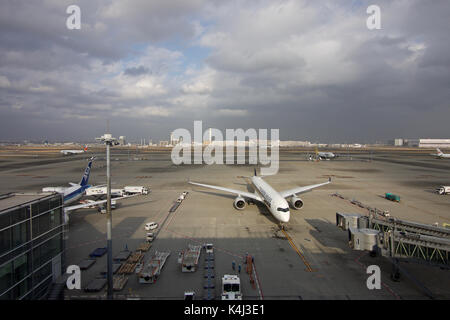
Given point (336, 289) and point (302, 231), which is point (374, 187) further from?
point (336, 289)

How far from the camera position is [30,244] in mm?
15109

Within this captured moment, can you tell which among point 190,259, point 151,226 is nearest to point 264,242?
point 190,259

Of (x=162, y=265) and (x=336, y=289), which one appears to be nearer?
(x=336, y=289)

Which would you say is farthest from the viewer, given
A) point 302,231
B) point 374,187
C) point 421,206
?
point 374,187

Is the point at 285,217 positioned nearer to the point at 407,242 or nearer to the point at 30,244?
the point at 407,242

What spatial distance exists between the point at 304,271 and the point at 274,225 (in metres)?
10.3

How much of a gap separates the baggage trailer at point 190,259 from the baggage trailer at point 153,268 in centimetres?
168

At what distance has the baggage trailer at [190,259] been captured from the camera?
19125 mm

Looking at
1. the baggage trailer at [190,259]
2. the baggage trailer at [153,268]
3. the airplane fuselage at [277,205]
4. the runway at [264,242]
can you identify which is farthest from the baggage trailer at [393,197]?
the baggage trailer at [153,268]

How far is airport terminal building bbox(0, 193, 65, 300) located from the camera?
13500mm

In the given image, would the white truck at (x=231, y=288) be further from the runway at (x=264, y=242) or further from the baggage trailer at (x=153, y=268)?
the baggage trailer at (x=153, y=268)

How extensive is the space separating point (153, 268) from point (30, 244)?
7760 millimetres
